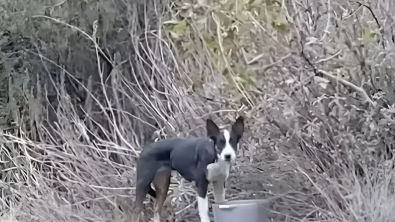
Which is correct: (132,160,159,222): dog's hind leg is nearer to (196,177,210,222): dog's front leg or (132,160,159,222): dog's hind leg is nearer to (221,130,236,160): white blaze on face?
(196,177,210,222): dog's front leg

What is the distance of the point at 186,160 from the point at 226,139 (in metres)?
0.32

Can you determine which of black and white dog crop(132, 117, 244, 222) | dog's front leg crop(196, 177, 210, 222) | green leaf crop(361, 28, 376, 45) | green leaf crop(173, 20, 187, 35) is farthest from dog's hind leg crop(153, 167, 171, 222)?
green leaf crop(361, 28, 376, 45)

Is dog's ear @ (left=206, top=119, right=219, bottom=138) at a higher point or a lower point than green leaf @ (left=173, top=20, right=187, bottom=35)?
lower

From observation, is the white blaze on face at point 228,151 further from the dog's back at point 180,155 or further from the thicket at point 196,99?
the thicket at point 196,99

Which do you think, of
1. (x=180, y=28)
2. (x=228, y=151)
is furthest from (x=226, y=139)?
(x=180, y=28)

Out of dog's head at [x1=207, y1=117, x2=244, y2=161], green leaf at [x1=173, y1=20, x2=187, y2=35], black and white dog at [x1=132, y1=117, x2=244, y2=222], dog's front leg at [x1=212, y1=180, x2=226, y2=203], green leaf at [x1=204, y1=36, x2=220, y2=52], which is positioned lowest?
dog's front leg at [x1=212, y1=180, x2=226, y2=203]

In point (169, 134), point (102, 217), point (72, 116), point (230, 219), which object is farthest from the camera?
point (72, 116)

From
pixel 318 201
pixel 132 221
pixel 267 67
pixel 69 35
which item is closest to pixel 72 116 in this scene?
pixel 69 35

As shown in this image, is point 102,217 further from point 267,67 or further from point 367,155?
point 367,155

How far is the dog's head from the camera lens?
10.2 ft

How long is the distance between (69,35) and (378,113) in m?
2.95


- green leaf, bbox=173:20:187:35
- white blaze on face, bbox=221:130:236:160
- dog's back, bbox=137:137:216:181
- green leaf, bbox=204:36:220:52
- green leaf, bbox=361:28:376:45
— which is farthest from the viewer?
green leaf, bbox=204:36:220:52

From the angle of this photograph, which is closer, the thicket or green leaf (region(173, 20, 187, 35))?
the thicket

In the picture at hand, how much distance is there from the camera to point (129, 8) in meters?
5.19
